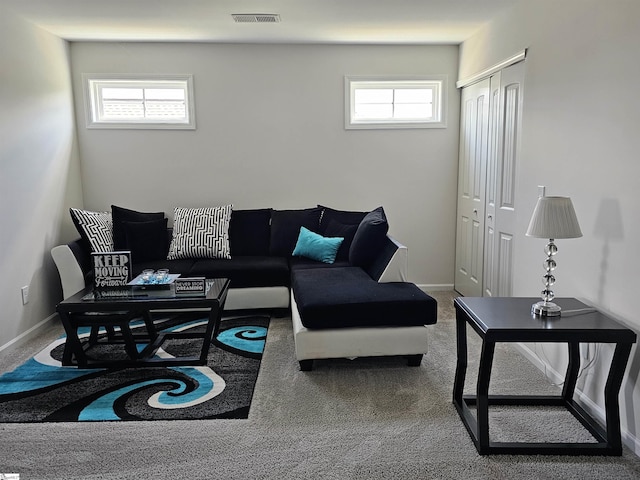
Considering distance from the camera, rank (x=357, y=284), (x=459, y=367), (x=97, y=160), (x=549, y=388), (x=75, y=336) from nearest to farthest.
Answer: (x=459, y=367), (x=549, y=388), (x=75, y=336), (x=357, y=284), (x=97, y=160)

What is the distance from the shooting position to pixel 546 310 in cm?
243

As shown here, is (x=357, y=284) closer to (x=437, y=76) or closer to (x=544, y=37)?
(x=544, y=37)

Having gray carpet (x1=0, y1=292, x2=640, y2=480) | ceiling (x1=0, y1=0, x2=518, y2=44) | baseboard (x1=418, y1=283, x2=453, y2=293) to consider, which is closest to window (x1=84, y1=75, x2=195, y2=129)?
ceiling (x1=0, y1=0, x2=518, y2=44)

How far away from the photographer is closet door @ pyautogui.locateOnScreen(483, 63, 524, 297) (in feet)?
12.0

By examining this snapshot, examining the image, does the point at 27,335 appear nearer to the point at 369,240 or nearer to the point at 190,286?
the point at 190,286

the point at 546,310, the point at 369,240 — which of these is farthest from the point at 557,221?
the point at 369,240

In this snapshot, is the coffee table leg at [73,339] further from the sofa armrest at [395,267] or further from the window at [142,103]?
the window at [142,103]

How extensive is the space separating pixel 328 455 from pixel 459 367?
35.0 inches

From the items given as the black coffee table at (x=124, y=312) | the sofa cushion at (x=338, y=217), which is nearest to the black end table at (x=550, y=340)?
the black coffee table at (x=124, y=312)

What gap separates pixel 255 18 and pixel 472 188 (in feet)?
7.87

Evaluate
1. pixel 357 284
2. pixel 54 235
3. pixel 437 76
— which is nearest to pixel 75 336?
Answer: pixel 54 235

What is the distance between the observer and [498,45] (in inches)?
154

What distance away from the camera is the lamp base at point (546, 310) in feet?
7.97

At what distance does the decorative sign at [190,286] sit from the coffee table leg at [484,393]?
186cm
